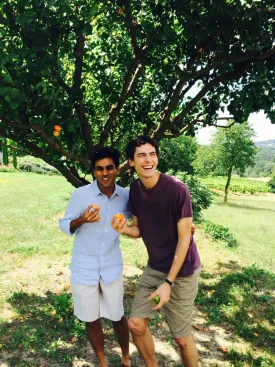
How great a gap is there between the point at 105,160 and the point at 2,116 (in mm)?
1411

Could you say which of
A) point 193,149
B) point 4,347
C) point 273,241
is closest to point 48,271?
point 4,347

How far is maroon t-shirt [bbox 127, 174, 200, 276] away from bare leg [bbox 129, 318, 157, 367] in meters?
0.61

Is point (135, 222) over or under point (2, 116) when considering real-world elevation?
under

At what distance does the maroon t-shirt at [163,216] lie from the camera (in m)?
3.40

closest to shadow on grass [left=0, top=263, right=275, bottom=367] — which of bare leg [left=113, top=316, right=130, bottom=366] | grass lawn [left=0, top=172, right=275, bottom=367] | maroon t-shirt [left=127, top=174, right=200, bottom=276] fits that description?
grass lawn [left=0, top=172, right=275, bottom=367]

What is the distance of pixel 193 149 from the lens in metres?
60.9

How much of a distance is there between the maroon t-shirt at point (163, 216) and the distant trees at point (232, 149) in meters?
36.5

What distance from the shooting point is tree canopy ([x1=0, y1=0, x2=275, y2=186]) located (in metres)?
4.15

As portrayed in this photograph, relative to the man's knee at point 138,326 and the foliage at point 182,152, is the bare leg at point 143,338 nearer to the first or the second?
the man's knee at point 138,326

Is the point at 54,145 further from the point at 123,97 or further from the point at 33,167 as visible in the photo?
the point at 33,167

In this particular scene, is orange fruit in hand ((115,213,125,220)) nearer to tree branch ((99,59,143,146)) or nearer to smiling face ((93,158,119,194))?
smiling face ((93,158,119,194))

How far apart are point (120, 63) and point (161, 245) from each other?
452 cm

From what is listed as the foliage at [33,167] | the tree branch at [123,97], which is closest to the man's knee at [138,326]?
the tree branch at [123,97]

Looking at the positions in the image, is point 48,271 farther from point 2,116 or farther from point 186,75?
point 186,75
